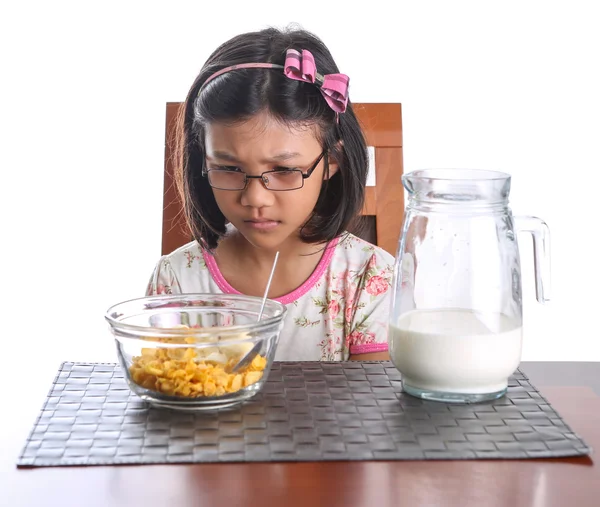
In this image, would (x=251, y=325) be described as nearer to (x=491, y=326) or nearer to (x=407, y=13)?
(x=491, y=326)

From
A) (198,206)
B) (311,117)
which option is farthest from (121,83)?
(311,117)

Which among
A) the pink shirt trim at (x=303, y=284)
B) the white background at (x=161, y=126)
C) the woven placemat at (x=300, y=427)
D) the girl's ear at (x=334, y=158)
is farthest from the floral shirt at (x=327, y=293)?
the white background at (x=161, y=126)

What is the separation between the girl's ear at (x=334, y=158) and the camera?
1441 millimetres

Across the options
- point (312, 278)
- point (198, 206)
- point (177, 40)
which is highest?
point (177, 40)

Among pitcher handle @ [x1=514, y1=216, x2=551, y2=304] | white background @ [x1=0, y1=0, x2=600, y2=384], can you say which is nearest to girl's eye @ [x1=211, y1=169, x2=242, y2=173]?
pitcher handle @ [x1=514, y1=216, x2=551, y2=304]

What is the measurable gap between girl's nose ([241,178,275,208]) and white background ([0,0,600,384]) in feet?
5.65

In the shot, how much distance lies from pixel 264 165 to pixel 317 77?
6.9 inches

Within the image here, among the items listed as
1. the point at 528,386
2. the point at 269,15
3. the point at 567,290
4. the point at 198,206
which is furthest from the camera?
the point at 567,290

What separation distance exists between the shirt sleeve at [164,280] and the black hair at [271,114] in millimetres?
92

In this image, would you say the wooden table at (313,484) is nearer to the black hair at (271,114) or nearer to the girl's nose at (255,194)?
the girl's nose at (255,194)

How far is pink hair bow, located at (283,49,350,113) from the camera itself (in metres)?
1.33

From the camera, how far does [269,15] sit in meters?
2.88

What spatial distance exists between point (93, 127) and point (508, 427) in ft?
8.19

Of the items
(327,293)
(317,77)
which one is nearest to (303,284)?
(327,293)
